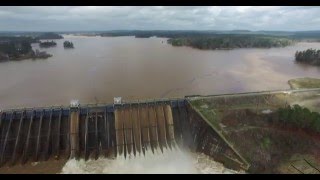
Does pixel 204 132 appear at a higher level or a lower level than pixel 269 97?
lower

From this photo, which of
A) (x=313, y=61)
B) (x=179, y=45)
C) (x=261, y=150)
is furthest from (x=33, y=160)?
(x=179, y=45)

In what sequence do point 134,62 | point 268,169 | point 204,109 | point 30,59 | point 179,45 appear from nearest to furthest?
point 268,169
point 204,109
point 134,62
point 30,59
point 179,45

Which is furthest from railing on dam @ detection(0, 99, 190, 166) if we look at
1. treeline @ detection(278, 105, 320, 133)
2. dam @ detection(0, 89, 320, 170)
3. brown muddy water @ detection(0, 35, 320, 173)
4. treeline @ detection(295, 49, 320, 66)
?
treeline @ detection(295, 49, 320, 66)

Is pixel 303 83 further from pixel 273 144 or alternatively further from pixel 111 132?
pixel 111 132

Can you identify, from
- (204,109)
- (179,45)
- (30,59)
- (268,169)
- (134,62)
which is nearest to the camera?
(268,169)

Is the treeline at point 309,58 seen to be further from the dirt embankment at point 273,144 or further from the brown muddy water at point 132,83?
the dirt embankment at point 273,144

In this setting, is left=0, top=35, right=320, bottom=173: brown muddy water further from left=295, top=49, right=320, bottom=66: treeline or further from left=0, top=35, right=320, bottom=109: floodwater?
left=295, top=49, right=320, bottom=66: treeline

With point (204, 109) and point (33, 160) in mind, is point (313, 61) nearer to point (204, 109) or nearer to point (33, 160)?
point (204, 109)
